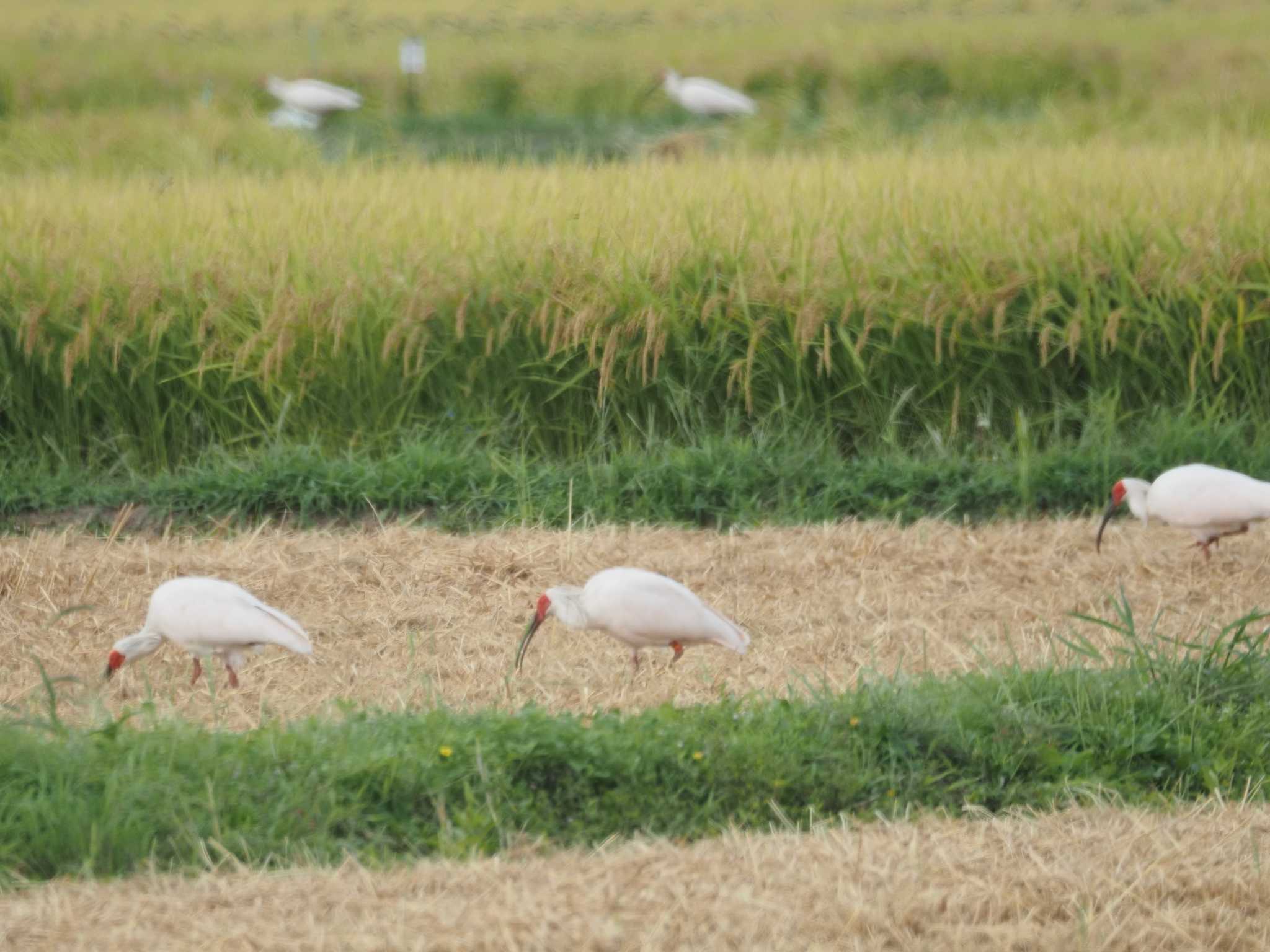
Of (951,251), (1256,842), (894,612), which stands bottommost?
(894,612)

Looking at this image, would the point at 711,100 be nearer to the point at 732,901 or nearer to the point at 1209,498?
the point at 1209,498

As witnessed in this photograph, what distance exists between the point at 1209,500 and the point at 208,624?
2.74 metres

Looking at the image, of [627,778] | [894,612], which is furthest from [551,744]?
[894,612]

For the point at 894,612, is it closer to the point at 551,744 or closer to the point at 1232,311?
the point at 551,744

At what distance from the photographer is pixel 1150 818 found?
292 centimetres

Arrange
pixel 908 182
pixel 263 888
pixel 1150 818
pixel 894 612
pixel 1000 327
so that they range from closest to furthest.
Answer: pixel 263 888 < pixel 1150 818 < pixel 894 612 < pixel 1000 327 < pixel 908 182

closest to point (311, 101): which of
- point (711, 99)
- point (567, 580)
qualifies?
point (711, 99)

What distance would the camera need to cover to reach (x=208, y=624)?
3736 mm

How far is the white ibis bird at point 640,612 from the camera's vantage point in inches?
146

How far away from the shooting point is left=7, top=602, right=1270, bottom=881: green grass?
9.13 feet

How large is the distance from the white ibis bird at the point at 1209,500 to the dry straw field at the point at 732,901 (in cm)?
186

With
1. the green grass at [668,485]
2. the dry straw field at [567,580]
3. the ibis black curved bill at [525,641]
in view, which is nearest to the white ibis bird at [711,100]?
the green grass at [668,485]

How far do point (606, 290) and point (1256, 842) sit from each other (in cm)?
358

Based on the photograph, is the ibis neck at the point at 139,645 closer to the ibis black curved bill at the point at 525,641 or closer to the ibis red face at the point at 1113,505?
the ibis black curved bill at the point at 525,641
